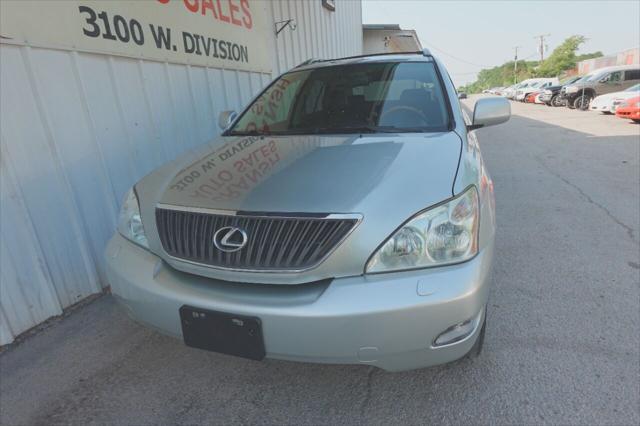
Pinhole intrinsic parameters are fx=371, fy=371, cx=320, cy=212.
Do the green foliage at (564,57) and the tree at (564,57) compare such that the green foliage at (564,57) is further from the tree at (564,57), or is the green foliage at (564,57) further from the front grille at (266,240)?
the front grille at (266,240)

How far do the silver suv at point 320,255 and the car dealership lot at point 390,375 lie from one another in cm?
31

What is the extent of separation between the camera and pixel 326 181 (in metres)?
1.54

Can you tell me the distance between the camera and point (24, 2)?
216 centimetres

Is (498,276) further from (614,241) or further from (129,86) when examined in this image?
(129,86)

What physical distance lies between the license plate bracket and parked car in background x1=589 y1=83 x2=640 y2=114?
44.1ft

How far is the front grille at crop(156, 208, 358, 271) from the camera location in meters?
1.33

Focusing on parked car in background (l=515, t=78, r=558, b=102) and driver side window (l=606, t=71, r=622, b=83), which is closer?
driver side window (l=606, t=71, r=622, b=83)

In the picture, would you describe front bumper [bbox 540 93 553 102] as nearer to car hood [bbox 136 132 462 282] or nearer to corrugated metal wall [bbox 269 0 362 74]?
corrugated metal wall [bbox 269 0 362 74]

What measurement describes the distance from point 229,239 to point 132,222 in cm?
64

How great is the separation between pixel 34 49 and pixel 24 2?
253mm

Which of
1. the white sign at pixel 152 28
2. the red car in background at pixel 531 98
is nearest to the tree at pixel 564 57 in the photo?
Answer: the red car in background at pixel 531 98

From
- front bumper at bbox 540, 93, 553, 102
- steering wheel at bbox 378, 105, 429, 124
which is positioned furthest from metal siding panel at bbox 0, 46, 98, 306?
front bumper at bbox 540, 93, 553, 102

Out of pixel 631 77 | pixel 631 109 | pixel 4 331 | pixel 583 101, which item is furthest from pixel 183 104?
pixel 631 77

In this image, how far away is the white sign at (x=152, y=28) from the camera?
224 centimetres
